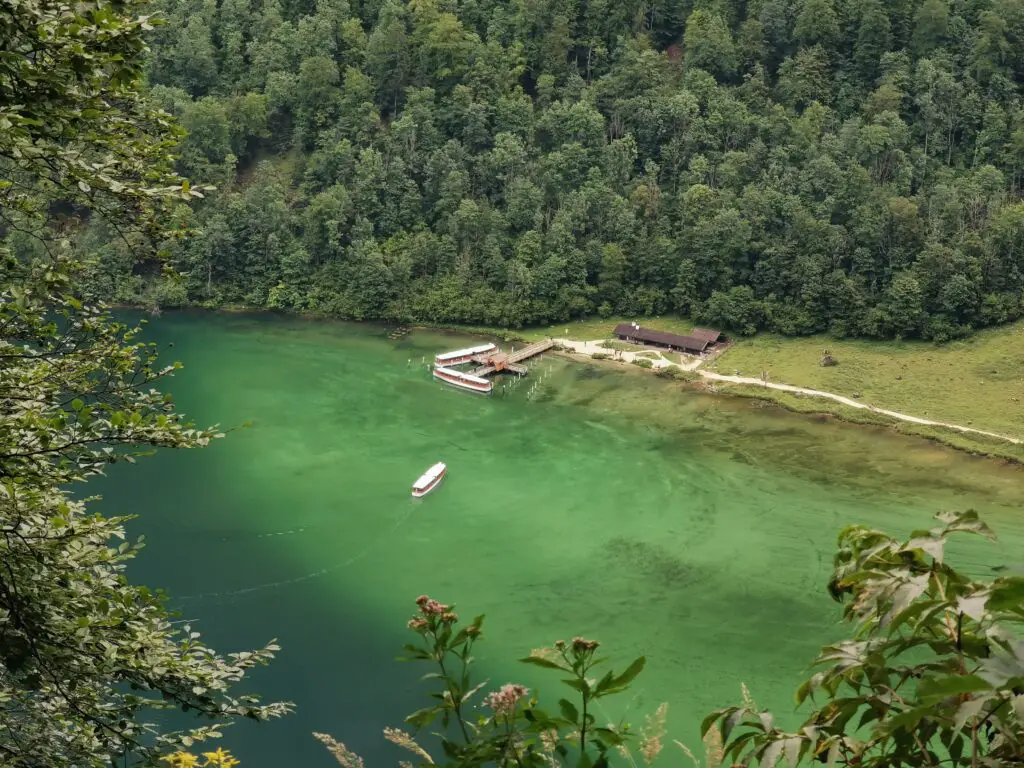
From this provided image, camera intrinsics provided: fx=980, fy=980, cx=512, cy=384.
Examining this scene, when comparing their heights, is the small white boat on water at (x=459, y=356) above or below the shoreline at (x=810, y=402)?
above

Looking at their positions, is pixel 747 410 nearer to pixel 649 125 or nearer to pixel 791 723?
pixel 791 723

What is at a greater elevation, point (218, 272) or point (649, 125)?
point (649, 125)

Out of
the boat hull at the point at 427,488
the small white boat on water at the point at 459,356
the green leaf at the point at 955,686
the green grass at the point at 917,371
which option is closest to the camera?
the green leaf at the point at 955,686

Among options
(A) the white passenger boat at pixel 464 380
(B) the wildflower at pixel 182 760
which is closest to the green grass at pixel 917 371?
(A) the white passenger boat at pixel 464 380

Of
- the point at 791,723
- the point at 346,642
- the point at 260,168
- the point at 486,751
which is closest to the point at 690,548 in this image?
the point at 791,723

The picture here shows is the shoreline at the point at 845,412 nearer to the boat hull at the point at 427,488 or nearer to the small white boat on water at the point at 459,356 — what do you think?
the small white boat on water at the point at 459,356

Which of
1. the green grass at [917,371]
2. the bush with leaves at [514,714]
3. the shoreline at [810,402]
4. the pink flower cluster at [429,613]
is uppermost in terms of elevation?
the pink flower cluster at [429,613]

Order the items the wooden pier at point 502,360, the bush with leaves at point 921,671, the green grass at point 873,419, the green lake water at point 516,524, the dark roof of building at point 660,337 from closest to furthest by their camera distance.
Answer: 1. the bush with leaves at point 921,671
2. the green lake water at point 516,524
3. the green grass at point 873,419
4. the wooden pier at point 502,360
5. the dark roof of building at point 660,337
